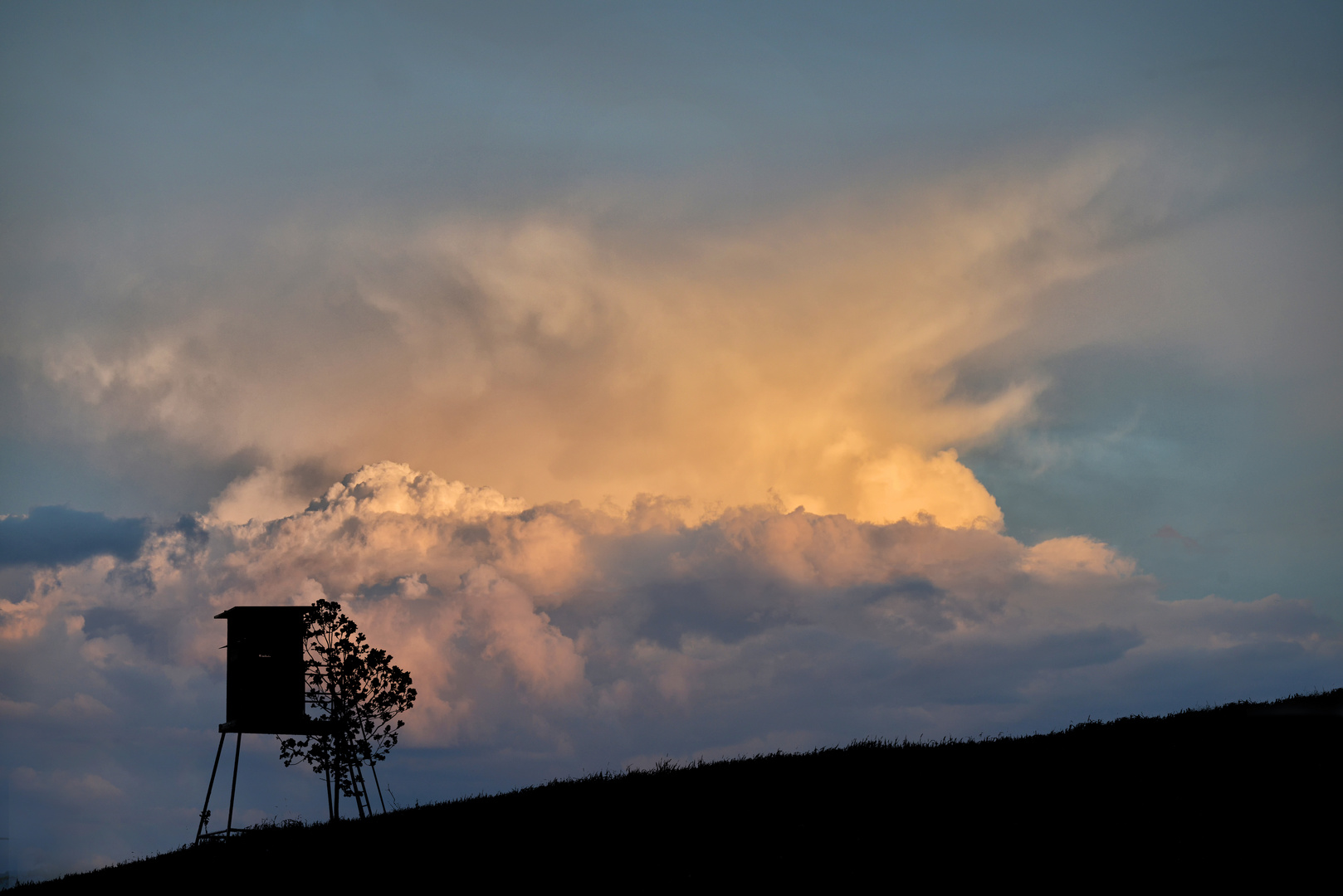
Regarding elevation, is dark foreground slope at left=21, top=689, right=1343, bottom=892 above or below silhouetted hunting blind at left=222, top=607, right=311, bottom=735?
below

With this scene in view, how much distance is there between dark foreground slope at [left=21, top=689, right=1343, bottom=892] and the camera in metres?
14.1

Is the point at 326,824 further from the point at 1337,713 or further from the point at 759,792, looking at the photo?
the point at 1337,713

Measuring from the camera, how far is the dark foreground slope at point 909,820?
1411 centimetres

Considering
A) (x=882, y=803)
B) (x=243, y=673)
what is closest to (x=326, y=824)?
(x=243, y=673)

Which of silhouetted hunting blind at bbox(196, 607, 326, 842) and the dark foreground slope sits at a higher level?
silhouetted hunting blind at bbox(196, 607, 326, 842)

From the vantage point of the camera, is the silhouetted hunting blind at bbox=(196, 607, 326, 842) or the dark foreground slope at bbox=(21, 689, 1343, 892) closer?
the dark foreground slope at bbox=(21, 689, 1343, 892)

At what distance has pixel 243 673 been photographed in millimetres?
29766

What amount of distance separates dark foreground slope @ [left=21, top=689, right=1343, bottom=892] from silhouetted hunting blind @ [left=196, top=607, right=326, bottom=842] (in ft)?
17.8

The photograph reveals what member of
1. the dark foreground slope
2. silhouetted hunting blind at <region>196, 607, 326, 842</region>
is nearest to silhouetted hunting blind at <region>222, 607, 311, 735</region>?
silhouetted hunting blind at <region>196, 607, 326, 842</region>

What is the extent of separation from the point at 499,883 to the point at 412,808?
10.9 meters

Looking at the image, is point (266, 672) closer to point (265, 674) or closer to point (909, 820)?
point (265, 674)

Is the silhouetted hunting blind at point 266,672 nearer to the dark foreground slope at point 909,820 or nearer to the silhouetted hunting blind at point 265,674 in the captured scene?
A: the silhouetted hunting blind at point 265,674

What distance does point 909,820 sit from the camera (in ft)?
53.7

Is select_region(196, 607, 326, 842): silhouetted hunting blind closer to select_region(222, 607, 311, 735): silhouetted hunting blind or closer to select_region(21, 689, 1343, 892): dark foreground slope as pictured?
select_region(222, 607, 311, 735): silhouetted hunting blind
